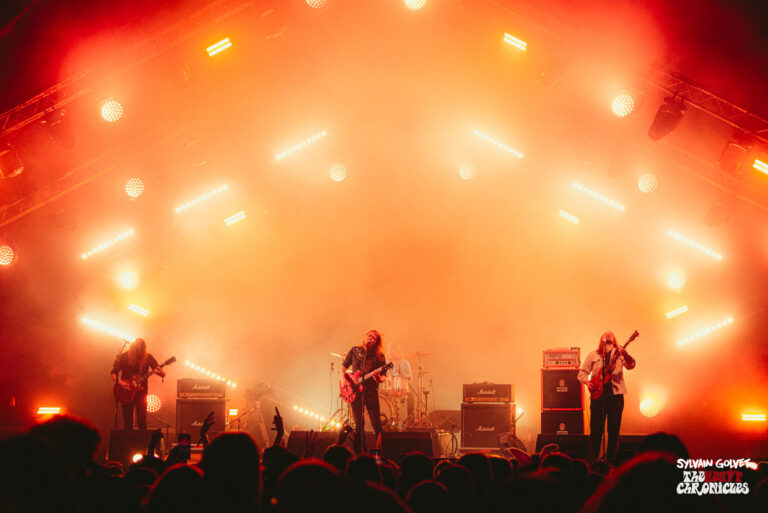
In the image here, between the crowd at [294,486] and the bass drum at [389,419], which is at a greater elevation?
the crowd at [294,486]

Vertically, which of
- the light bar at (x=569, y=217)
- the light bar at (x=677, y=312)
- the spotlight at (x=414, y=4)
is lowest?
the light bar at (x=677, y=312)

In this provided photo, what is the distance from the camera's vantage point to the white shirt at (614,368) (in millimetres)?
8203

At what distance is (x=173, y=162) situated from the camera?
37.7 feet

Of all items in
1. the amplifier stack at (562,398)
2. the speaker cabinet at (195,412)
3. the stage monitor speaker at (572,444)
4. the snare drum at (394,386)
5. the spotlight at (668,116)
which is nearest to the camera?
the stage monitor speaker at (572,444)

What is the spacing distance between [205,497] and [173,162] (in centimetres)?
989

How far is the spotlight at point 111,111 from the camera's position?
9.32m

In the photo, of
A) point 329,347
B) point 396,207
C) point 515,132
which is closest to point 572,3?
point 515,132

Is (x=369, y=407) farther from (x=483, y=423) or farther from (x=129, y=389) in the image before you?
(x=129, y=389)

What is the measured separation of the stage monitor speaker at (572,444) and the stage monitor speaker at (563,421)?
228 centimetres

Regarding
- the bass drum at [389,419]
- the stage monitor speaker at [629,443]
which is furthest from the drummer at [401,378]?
the stage monitor speaker at [629,443]

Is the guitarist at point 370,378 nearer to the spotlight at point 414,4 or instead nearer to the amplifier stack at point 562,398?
the amplifier stack at point 562,398

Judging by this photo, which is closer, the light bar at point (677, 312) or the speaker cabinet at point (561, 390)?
the speaker cabinet at point (561, 390)

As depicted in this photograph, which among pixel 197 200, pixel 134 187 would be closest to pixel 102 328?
pixel 134 187

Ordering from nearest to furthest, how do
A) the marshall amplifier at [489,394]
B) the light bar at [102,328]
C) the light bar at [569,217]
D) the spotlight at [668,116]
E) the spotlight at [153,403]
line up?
1. the spotlight at [668,116]
2. the marshall amplifier at [489,394]
3. the light bar at [102,328]
4. the spotlight at [153,403]
5. the light bar at [569,217]
